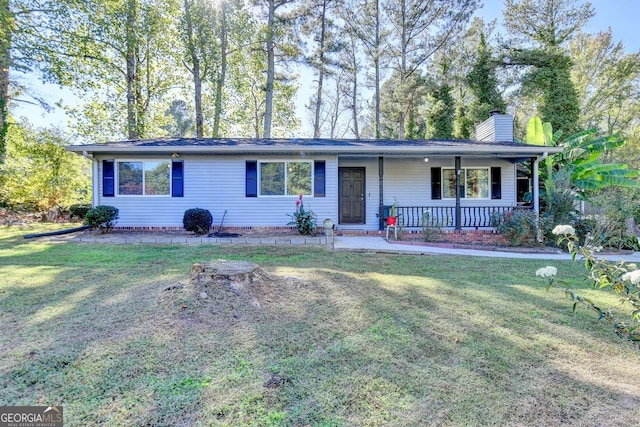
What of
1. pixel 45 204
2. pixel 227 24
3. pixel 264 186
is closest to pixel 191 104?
pixel 227 24

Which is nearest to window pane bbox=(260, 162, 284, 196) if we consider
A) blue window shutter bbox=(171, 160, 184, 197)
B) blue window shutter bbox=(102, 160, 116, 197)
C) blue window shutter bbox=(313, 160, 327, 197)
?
blue window shutter bbox=(313, 160, 327, 197)

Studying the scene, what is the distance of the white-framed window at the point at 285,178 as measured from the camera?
983 centimetres

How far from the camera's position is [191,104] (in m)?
20.6

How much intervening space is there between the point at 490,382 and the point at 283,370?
4.81 feet

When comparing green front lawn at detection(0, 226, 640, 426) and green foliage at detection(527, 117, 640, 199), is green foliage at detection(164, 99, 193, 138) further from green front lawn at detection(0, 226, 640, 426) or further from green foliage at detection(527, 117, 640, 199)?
green front lawn at detection(0, 226, 640, 426)

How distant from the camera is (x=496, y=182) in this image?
1102 cm

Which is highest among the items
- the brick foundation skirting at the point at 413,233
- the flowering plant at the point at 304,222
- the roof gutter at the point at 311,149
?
the roof gutter at the point at 311,149

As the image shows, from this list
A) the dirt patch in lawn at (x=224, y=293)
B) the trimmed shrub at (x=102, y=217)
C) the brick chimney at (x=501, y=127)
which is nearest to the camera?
the dirt patch in lawn at (x=224, y=293)

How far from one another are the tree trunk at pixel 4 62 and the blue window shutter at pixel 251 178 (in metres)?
9.25

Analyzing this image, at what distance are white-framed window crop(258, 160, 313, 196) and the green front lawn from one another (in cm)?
558

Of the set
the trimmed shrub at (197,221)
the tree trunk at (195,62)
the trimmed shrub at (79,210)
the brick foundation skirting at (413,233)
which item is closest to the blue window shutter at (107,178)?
the brick foundation skirting at (413,233)

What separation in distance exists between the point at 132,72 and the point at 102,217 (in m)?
10.9

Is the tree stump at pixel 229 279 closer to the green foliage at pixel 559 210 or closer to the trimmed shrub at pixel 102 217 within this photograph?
the trimmed shrub at pixel 102 217

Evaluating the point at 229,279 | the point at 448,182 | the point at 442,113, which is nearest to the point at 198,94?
the point at 448,182
